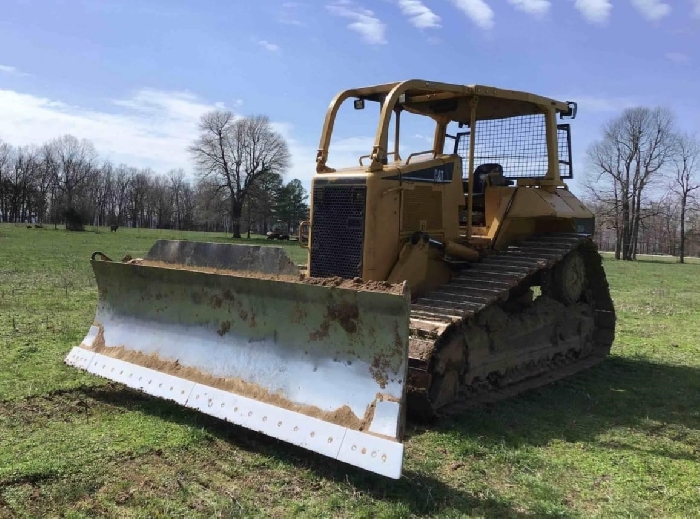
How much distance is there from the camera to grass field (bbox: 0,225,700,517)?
3.64m

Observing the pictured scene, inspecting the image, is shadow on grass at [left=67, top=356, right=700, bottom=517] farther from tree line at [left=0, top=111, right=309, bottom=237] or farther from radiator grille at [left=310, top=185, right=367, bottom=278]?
tree line at [left=0, top=111, right=309, bottom=237]

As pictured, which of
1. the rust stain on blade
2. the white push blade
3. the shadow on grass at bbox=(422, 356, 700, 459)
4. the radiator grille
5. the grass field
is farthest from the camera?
the radiator grille

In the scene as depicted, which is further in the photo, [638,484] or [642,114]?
[642,114]

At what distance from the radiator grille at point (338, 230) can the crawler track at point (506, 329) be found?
0.79 m

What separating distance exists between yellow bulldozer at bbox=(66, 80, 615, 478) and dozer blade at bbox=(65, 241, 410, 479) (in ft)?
0.04

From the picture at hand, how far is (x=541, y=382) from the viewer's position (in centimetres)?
672

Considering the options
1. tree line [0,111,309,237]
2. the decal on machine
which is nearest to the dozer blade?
the decal on machine

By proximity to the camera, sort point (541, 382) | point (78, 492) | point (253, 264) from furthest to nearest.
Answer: point (541, 382) → point (253, 264) → point (78, 492)

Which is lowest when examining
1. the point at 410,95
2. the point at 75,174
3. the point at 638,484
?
the point at 638,484

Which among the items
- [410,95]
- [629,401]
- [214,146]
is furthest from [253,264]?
[214,146]

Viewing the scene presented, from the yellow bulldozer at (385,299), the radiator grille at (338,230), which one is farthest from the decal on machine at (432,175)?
the radiator grille at (338,230)

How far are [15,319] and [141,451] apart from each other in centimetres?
587

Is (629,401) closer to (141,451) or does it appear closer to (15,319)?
(141,451)

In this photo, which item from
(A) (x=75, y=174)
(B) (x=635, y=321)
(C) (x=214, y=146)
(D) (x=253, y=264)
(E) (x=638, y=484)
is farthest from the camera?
(A) (x=75, y=174)
